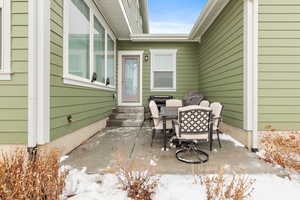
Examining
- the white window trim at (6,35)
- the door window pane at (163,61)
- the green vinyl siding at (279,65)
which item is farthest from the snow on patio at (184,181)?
the door window pane at (163,61)

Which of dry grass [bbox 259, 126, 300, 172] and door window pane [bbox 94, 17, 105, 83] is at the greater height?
door window pane [bbox 94, 17, 105, 83]

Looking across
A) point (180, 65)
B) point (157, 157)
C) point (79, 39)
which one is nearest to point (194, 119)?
point (157, 157)

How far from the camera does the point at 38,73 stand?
7.66 ft

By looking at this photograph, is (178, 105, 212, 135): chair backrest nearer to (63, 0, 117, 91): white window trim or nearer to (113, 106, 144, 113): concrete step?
(63, 0, 117, 91): white window trim

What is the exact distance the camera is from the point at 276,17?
3.04 meters

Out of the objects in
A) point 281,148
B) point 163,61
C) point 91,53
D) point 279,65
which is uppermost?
point 163,61

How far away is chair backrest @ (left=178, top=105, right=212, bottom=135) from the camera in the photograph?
2539mm

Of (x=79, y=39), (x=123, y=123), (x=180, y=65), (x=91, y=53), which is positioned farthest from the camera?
(x=180, y=65)

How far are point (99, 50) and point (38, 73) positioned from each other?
2.53 m

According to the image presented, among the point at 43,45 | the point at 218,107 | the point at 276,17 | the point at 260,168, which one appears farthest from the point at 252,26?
the point at 43,45

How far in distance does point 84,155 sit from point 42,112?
105 cm

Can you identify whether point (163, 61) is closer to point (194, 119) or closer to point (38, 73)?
point (194, 119)

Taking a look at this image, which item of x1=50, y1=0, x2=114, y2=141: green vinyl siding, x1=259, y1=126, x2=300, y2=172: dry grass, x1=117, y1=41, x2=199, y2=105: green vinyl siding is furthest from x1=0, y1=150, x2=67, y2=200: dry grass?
x1=117, y1=41, x2=199, y2=105: green vinyl siding

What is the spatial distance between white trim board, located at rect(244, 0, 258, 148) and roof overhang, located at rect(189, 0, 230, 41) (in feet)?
3.79
